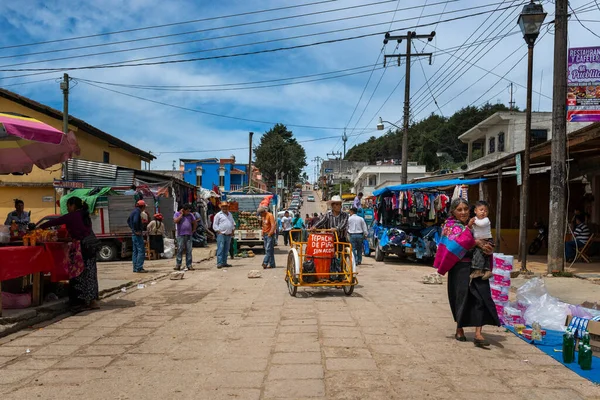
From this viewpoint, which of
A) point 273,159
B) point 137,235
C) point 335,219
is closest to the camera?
point 335,219

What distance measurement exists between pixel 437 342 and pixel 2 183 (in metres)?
23.2

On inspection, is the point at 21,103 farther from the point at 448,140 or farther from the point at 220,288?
the point at 448,140

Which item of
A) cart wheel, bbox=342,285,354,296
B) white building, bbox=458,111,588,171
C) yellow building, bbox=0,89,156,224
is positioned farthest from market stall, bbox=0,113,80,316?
white building, bbox=458,111,588,171

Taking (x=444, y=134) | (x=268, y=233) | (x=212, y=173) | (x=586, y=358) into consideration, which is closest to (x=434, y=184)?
(x=268, y=233)

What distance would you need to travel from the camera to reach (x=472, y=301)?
5609mm

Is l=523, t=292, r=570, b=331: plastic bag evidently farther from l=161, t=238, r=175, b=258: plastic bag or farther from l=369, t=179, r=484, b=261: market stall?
l=161, t=238, r=175, b=258: plastic bag

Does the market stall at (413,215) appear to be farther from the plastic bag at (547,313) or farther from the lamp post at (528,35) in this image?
the plastic bag at (547,313)

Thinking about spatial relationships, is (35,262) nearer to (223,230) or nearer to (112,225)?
(223,230)

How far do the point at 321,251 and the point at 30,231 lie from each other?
4.73 metres

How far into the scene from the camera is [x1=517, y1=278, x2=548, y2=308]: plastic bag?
265 inches

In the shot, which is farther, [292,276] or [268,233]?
[268,233]

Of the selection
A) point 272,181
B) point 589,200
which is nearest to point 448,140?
point 272,181

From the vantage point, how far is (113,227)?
16.7 m

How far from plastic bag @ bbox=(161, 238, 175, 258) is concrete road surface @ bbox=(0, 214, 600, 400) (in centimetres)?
922
